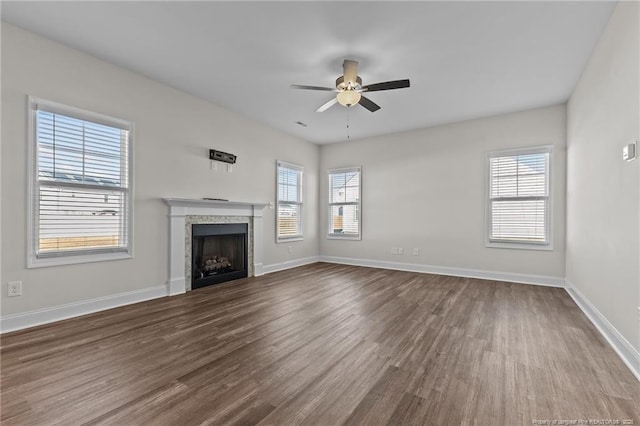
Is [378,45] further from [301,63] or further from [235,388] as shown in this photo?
[235,388]

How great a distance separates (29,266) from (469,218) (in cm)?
610

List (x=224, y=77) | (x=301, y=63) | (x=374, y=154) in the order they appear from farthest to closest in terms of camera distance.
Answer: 1. (x=374, y=154)
2. (x=224, y=77)
3. (x=301, y=63)

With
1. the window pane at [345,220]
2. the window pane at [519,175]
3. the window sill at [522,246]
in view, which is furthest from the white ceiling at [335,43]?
the window pane at [345,220]

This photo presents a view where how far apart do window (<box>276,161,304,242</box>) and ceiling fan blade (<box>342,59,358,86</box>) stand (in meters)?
2.90

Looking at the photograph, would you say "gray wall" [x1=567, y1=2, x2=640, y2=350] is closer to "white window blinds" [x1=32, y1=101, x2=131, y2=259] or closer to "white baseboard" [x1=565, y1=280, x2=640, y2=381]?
"white baseboard" [x1=565, y1=280, x2=640, y2=381]

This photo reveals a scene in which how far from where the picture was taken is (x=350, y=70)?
3.29 metres

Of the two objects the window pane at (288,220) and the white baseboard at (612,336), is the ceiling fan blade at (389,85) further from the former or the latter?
the window pane at (288,220)

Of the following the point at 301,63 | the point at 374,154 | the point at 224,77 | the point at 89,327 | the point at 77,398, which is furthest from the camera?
the point at 374,154

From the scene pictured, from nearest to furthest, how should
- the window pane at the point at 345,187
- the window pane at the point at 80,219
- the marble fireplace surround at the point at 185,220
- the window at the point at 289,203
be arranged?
the window pane at the point at 80,219
the marble fireplace surround at the point at 185,220
the window at the point at 289,203
the window pane at the point at 345,187

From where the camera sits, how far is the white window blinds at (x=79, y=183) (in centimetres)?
295

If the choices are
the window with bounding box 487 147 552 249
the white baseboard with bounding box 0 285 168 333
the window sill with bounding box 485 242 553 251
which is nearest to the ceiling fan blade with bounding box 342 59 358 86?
the window with bounding box 487 147 552 249

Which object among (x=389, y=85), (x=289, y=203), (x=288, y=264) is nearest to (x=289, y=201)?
(x=289, y=203)

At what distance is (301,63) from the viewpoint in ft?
11.1

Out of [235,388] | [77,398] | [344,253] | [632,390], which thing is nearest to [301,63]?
[235,388]
